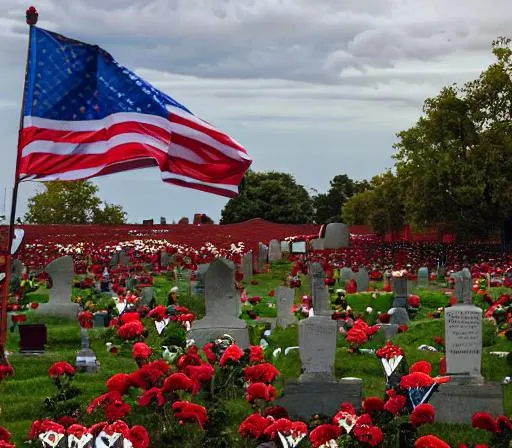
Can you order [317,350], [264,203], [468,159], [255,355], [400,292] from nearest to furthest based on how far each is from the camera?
[255,355], [317,350], [400,292], [468,159], [264,203]

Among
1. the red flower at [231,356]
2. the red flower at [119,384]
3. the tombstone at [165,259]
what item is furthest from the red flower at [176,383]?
the tombstone at [165,259]

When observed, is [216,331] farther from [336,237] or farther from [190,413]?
[336,237]

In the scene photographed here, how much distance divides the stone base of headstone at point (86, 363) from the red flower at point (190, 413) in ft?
22.5

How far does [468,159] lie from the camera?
58969 mm

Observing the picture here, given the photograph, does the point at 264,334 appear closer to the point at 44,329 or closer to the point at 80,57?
the point at 44,329

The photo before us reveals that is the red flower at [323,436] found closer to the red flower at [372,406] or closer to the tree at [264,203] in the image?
the red flower at [372,406]

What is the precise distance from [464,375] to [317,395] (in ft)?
6.21

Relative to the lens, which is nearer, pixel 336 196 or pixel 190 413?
pixel 190 413

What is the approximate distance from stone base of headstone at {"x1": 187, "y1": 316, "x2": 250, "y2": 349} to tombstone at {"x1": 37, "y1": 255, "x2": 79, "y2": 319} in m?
6.88

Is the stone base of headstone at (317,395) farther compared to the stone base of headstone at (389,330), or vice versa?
the stone base of headstone at (389,330)

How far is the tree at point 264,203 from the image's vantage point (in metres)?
108

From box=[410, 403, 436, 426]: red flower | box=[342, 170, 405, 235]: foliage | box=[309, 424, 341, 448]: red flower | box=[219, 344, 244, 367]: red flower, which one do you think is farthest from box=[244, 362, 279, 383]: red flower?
box=[342, 170, 405, 235]: foliage

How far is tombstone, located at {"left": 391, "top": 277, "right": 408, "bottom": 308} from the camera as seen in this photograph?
29016 mm

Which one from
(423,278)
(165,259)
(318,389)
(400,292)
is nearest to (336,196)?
(165,259)
